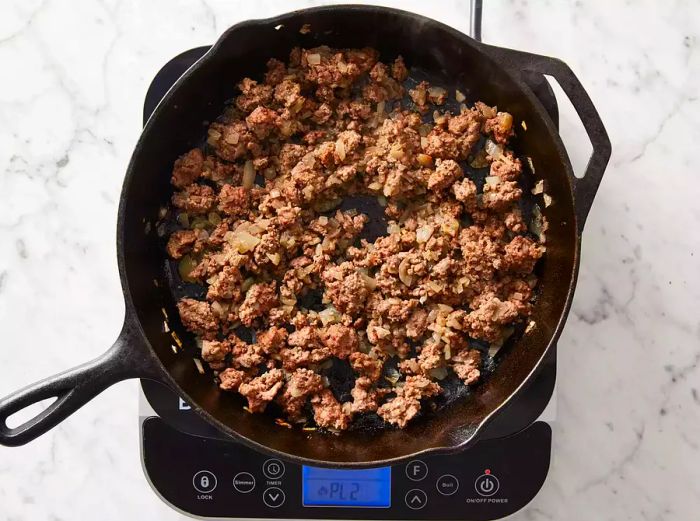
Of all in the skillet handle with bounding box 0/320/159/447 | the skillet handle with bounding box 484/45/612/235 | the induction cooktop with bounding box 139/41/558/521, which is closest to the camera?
the skillet handle with bounding box 0/320/159/447

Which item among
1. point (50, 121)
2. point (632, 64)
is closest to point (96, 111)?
point (50, 121)

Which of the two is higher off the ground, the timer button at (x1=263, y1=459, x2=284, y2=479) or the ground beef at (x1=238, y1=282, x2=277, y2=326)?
the ground beef at (x1=238, y1=282, x2=277, y2=326)

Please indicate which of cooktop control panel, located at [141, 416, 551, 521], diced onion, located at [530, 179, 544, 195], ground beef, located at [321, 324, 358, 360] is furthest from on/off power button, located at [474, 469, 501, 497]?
diced onion, located at [530, 179, 544, 195]

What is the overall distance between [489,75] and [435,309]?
530 millimetres

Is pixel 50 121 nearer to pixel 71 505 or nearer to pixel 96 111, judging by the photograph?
pixel 96 111

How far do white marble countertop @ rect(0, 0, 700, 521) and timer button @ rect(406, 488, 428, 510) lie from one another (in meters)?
0.29

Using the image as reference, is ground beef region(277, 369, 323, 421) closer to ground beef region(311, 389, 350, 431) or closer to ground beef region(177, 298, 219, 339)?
ground beef region(311, 389, 350, 431)

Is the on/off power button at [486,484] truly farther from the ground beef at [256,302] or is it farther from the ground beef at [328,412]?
the ground beef at [256,302]

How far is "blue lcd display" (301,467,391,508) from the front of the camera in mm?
1679

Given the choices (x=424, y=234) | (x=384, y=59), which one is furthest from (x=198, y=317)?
(x=384, y=59)

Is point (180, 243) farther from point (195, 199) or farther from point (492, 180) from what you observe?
point (492, 180)

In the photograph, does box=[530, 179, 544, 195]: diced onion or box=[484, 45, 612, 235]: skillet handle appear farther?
box=[530, 179, 544, 195]: diced onion

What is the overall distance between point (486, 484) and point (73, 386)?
34.8 inches

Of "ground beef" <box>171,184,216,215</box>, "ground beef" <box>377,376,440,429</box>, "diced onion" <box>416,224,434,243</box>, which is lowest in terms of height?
"ground beef" <box>377,376,440,429</box>
